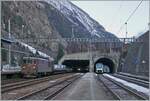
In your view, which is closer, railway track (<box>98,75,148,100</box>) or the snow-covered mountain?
railway track (<box>98,75,148,100</box>)

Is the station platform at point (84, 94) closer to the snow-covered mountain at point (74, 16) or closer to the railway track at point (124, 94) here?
the railway track at point (124, 94)

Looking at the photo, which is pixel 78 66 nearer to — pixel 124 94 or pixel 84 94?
pixel 124 94

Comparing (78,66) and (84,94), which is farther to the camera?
(78,66)

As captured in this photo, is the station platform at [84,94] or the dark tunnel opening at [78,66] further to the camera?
the dark tunnel opening at [78,66]

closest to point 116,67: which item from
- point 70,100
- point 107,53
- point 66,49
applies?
point 107,53

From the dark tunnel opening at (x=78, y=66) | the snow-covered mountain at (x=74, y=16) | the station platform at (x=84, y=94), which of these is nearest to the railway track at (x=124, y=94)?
the station platform at (x=84, y=94)

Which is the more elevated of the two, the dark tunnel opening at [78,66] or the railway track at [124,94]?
the dark tunnel opening at [78,66]

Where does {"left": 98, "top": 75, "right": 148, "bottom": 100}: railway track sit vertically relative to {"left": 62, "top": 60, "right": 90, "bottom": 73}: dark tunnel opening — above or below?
below

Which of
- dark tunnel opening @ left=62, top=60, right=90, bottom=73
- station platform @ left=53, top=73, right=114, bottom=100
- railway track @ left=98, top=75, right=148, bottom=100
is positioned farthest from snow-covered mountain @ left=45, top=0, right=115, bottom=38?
station platform @ left=53, top=73, right=114, bottom=100

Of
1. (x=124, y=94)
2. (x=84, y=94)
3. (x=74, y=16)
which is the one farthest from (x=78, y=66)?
(x=84, y=94)

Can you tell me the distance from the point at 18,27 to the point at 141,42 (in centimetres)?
4259

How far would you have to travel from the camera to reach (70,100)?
70.0ft

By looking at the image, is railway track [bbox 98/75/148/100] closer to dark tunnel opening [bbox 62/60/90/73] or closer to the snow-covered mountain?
dark tunnel opening [bbox 62/60/90/73]

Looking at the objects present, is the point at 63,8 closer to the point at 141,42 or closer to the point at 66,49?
the point at 66,49
